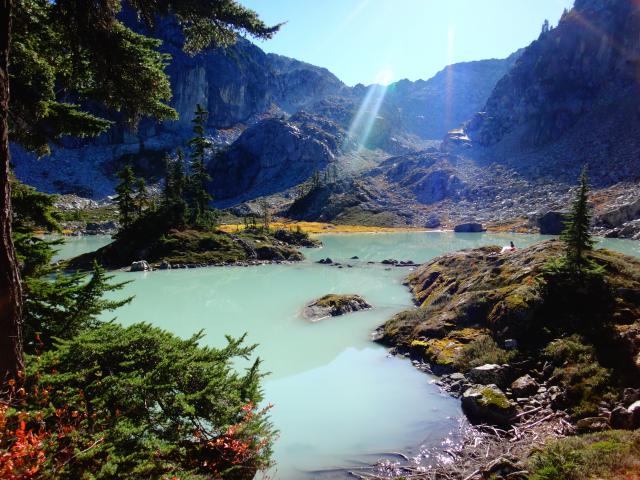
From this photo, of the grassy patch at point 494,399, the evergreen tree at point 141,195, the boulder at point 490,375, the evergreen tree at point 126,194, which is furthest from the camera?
the evergreen tree at point 141,195

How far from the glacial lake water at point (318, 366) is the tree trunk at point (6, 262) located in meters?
6.33

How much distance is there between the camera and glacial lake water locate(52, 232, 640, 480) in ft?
39.4

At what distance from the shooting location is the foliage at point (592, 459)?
6.91m

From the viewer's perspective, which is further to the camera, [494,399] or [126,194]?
[126,194]

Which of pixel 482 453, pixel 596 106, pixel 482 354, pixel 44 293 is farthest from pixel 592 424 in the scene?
pixel 596 106

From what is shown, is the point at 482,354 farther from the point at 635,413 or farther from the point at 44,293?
the point at 44,293

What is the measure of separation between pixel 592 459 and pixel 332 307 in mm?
21584

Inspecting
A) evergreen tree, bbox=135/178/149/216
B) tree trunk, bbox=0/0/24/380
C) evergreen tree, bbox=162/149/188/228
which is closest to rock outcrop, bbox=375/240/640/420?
tree trunk, bbox=0/0/24/380

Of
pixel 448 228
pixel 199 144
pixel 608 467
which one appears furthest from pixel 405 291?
pixel 448 228

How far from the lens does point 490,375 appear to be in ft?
48.3

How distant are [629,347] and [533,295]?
487 centimetres

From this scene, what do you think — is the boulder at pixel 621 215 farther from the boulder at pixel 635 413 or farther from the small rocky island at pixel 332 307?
the boulder at pixel 635 413

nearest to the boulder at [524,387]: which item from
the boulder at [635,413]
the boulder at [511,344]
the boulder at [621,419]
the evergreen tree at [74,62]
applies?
the boulder at [511,344]

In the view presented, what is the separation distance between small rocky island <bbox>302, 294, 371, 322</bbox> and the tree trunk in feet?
72.6
